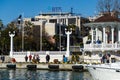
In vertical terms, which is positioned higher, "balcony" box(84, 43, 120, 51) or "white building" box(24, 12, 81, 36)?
"white building" box(24, 12, 81, 36)

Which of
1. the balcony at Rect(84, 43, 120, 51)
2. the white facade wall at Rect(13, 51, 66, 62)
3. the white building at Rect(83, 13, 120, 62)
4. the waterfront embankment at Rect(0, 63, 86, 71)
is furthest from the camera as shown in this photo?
the white facade wall at Rect(13, 51, 66, 62)

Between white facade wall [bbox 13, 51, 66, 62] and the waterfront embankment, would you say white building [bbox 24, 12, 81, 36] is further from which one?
the waterfront embankment

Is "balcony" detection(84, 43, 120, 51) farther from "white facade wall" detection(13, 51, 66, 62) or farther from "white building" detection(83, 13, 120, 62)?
"white facade wall" detection(13, 51, 66, 62)

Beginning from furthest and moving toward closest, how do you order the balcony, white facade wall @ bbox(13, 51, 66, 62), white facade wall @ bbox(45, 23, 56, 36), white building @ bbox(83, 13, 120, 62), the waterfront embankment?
white facade wall @ bbox(45, 23, 56, 36) < white facade wall @ bbox(13, 51, 66, 62) < white building @ bbox(83, 13, 120, 62) < the balcony < the waterfront embankment

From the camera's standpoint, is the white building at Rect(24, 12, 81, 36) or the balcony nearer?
the balcony

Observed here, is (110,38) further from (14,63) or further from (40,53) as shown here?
(14,63)

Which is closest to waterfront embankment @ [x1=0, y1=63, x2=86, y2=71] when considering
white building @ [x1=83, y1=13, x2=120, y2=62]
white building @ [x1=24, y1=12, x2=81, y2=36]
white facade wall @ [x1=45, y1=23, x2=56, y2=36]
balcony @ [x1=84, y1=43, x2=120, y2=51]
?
balcony @ [x1=84, y1=43, x2=120, y2=51]

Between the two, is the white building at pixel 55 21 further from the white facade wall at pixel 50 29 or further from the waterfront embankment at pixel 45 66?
the waterfront embankment at pixel 45 66

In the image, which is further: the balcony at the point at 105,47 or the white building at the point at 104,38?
the white building at the point at 104,38

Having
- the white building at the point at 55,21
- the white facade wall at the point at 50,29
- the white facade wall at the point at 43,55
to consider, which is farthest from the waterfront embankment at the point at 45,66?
the white facade wall at the point at 50,29

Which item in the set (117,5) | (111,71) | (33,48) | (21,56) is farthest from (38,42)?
(111,71)

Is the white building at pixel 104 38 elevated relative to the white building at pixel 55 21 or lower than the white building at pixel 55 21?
lower

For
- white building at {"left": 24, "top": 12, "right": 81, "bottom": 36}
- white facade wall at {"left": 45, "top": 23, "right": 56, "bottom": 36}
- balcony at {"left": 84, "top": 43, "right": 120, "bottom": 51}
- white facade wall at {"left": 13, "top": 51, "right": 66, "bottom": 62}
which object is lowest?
white facade wall at {"left": 13, "top": 51, "right": 66, "bottom": 62}

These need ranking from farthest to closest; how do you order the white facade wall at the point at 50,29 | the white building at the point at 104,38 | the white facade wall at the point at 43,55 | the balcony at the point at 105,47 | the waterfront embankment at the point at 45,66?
the white facade wall at the point at 50,29
the white facade wall at the point at 43,55
the white building at the point at 104,38
the balcony at the point at 105,47
the waterfront embankment at the point at 45,66
